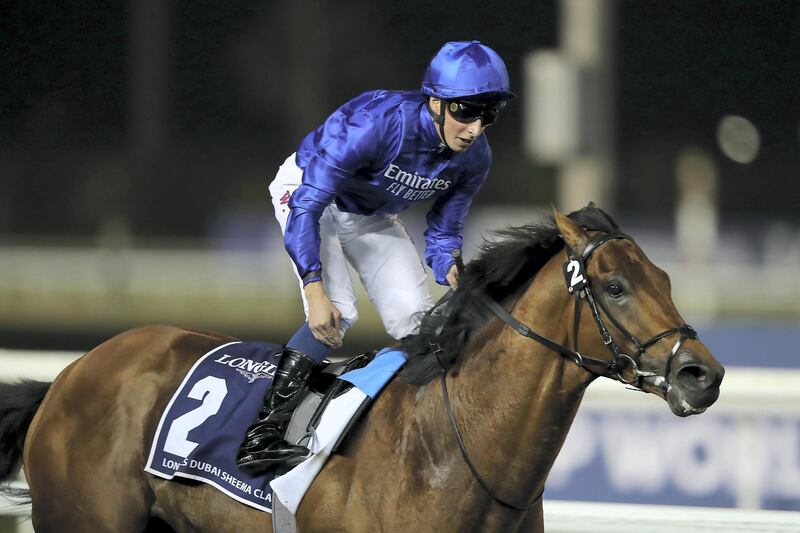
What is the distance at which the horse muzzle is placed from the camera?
196 cm

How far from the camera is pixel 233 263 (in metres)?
11.6

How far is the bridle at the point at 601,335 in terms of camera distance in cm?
201

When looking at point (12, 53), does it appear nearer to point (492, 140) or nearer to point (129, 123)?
point (129, 123)

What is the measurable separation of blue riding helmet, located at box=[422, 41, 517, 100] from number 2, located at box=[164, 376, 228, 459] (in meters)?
0.82

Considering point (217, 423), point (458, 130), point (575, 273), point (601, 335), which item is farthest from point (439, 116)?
point (217, 423)

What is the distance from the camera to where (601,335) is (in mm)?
2076

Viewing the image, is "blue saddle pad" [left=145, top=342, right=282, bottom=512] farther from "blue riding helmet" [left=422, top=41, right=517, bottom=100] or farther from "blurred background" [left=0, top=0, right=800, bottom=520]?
"blurred background" [left=0, top=0, right=800, bottom=520]

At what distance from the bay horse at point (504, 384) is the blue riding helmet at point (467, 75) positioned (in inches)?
11.4

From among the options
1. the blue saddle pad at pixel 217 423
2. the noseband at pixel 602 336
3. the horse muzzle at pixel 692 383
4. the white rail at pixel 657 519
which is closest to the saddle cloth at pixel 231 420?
the blue saddle pad at pixel 217 423

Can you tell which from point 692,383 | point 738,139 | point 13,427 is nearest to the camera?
point 692,383

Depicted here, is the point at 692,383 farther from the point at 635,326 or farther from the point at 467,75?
the point at 467,75

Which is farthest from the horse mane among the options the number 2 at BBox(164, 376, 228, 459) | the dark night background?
the dark night background

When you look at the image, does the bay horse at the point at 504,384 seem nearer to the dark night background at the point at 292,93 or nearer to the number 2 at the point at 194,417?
the number 2 at the point at 194,417

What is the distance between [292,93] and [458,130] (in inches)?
457
